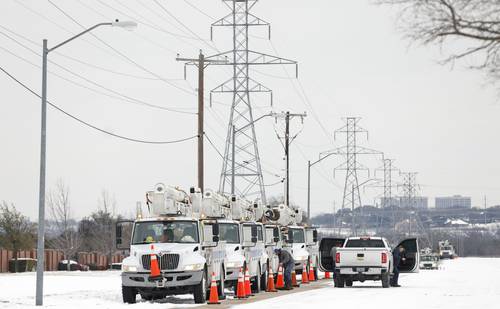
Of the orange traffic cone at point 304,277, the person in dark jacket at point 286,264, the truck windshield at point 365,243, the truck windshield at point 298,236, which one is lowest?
the orange traffic cone at point 304,277

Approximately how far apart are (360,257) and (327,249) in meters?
5.63

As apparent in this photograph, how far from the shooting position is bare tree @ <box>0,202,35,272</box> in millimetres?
73188

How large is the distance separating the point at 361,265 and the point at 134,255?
12.5 meters

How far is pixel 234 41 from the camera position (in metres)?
53.2

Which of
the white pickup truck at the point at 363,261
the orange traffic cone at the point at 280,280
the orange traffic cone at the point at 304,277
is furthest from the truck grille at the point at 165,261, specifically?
the orange traffic cone at the point at 304,277

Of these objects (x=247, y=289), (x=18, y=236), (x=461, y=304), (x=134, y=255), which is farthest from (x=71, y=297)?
(x=18, y=236)

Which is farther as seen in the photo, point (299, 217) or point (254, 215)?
point (299, 217)

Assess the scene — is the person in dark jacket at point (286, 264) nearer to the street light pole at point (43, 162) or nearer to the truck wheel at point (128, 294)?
the truck wheel at point (128, 294)

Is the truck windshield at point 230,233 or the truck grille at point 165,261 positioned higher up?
the truck windshield at point 230,233

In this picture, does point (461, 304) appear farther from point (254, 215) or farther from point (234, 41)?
point (234, 41)

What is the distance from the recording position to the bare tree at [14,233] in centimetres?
7319

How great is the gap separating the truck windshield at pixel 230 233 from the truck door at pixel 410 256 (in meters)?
11.3

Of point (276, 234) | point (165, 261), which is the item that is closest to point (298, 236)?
point (276, 234)

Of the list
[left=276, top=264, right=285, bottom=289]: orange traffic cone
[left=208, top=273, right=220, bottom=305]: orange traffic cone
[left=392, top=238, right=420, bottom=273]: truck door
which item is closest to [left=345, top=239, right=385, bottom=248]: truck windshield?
[left=276, top=264, right=285, bottom=289]: orange traffic cone
